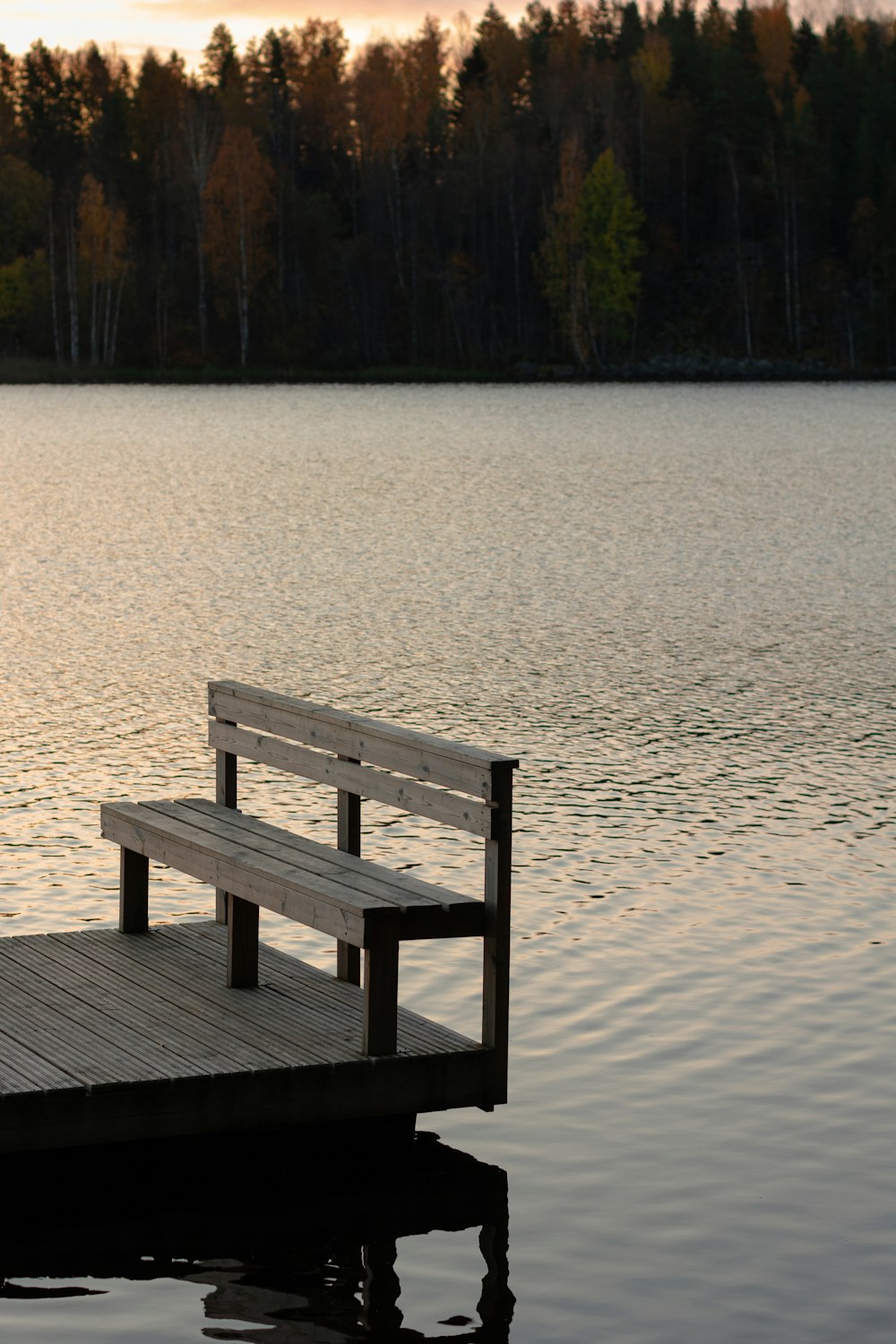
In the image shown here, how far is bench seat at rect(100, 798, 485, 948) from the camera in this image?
755cm

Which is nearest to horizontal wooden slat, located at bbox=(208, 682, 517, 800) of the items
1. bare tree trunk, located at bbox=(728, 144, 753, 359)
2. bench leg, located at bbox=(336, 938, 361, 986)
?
bench leg, located at bbox=(336, 938, 361, 986)

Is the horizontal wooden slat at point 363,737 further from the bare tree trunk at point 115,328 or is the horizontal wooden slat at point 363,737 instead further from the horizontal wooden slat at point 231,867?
the bare tree trunk at point 115,328

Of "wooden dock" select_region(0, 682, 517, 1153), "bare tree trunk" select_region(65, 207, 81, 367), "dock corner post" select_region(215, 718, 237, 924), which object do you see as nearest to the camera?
"wooden dock" select_region(0, 682, 517, 1153)

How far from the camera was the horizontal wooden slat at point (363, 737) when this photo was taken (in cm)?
782

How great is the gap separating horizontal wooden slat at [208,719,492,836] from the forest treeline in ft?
328

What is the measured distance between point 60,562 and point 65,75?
11293cm

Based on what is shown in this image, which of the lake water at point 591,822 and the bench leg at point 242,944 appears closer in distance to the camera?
the lake water at point 591,822

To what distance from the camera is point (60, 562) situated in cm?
2939

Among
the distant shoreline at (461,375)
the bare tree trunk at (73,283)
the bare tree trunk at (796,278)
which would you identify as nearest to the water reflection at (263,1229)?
the distant shoreline at (461,375)

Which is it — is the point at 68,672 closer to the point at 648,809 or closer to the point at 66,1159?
the point at 648,809

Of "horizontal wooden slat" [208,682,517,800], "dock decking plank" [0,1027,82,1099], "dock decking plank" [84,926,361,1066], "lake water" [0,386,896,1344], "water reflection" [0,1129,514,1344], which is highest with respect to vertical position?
"horizontal wooden slat" [208,682,517,800]

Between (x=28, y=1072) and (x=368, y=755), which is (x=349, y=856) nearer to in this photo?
(x=368, y=755)

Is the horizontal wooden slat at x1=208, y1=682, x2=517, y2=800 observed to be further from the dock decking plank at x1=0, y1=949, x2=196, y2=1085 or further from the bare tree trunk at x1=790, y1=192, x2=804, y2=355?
the bare tree trunk at x1=790, y1=192, x2=804, y2=355

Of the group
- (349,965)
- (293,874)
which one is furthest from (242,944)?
(293,874)
